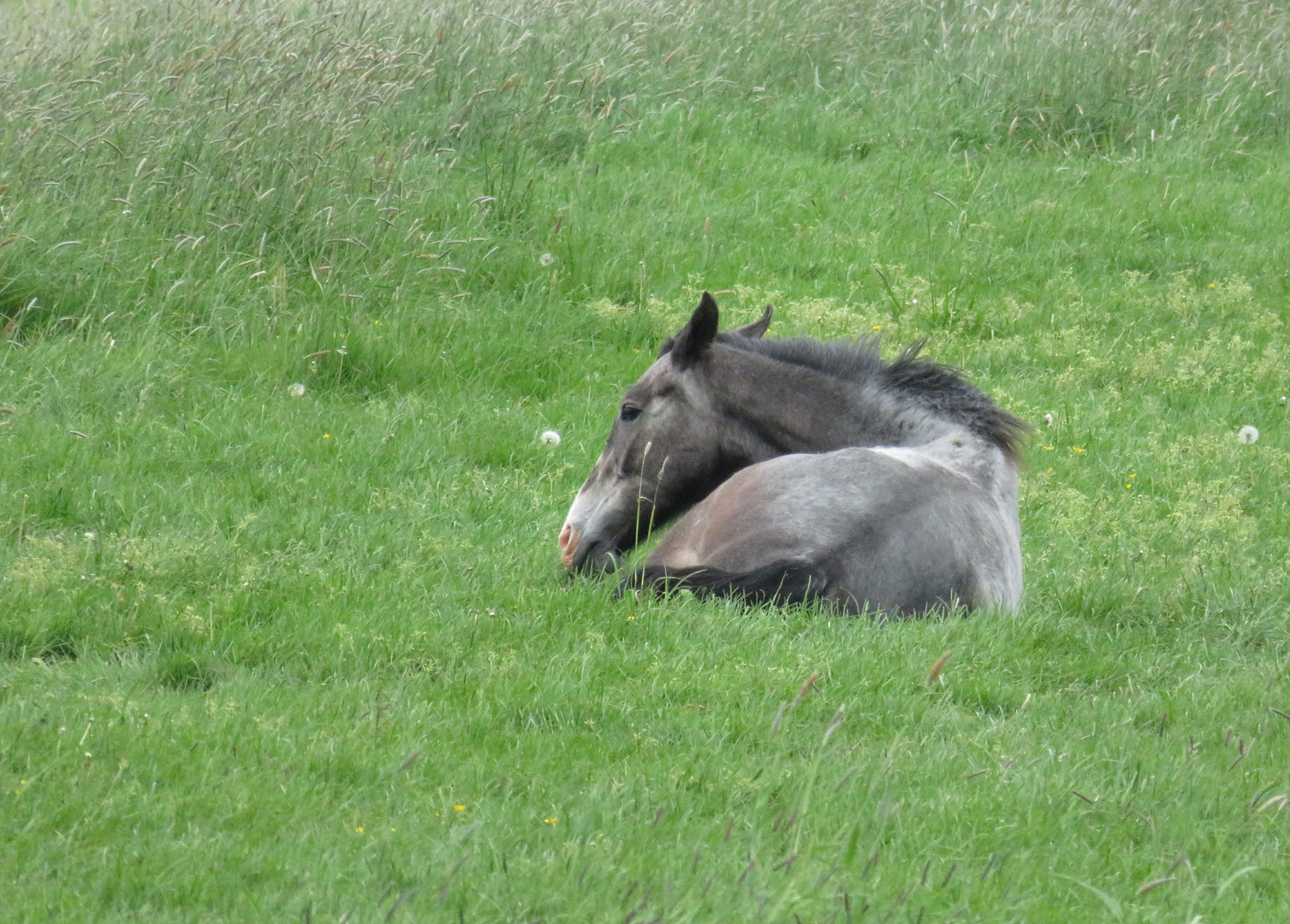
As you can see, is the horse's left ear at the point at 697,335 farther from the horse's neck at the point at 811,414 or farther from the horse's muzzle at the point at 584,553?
the horse's muzzle at the point at 584,553

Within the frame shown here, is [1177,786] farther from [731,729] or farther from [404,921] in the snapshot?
[404,921]

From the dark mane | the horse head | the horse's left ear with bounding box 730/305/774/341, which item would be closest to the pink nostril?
the horse head

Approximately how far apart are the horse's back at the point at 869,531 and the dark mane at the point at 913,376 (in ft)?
1.57

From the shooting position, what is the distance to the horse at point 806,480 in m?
5.15

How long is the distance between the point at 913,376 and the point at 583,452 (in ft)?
6.92

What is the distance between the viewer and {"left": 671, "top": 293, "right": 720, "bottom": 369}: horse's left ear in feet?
20.2

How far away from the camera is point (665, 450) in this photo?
625 centimetres

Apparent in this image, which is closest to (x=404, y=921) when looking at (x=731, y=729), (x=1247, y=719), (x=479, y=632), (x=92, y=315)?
(x=731, y=729)

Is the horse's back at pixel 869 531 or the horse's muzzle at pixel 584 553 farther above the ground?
the horse's back at pixel 869 531

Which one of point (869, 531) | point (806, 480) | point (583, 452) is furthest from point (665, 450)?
point (583, 452)

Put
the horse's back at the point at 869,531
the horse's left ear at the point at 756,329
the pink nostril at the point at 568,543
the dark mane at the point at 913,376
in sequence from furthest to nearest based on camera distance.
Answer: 1. the horse's left ear at the point at 756,329
2. the dark mane at the point at 913,376
3. the pink nostril at the point at 568,543
4. the horse's back at the point at 869,531

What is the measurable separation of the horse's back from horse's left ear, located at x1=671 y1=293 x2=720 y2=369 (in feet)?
2.88

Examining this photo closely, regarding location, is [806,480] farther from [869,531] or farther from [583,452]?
[583,452]

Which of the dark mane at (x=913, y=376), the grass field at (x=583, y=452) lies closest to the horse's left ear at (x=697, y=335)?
the dark mane at (x=913, y=376)
